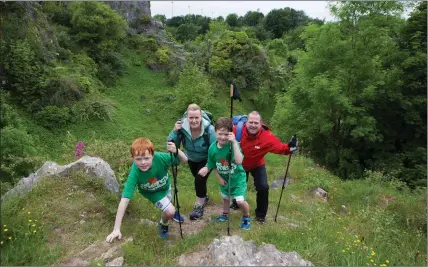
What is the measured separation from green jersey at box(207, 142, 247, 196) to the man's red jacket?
34 centimetres

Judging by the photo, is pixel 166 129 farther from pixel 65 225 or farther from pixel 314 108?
pixel 65 225

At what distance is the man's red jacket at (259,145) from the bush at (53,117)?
1271cm

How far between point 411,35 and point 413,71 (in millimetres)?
1696

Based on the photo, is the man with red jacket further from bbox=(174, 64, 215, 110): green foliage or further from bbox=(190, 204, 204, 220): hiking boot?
bbox=(174, 64, 215, 110): green foliage

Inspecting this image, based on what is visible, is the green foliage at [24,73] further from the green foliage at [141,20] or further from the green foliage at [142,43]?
the green foliage at [141,20]

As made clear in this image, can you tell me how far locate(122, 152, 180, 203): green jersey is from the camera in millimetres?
4547

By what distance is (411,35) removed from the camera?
49.5 ft

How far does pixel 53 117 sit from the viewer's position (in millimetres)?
15477

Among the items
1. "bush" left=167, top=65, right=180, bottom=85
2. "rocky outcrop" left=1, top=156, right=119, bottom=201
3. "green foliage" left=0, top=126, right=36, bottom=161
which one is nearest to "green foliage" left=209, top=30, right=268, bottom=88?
"bush" left=167, top=65, right=180, bottom=85

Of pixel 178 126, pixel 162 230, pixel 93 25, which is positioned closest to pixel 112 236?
pixel 162 230

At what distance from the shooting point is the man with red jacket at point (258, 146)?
5.17 m

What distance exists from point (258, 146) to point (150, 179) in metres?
1.74

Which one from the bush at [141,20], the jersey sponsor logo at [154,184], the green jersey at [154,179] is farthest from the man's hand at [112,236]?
the bush at [141,20]

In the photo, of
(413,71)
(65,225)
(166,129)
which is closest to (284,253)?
(65,225)
